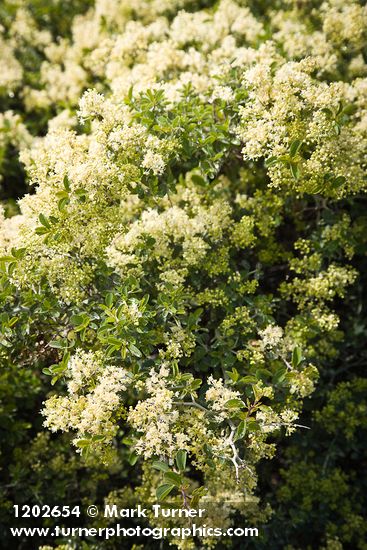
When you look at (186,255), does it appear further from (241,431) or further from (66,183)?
(241,431)

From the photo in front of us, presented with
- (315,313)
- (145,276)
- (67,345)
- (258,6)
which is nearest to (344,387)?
(315,313)

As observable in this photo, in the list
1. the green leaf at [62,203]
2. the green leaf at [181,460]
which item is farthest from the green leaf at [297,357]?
the green leaf at [62,203]

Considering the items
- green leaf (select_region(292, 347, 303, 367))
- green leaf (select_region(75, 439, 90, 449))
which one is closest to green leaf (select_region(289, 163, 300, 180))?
green leaf (select_region(292, 347, 303, 367))

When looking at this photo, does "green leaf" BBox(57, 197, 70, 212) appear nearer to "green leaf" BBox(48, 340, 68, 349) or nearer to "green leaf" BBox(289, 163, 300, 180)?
"green leaf" BBox(48, 340, 68, 349)

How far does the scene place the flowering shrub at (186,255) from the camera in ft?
9.45

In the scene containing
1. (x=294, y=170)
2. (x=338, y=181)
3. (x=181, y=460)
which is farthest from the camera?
(x=338, y=181)

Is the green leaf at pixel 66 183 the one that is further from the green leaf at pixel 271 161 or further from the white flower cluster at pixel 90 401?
the green leaf at pixel 271 161

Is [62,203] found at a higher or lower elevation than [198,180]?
lower

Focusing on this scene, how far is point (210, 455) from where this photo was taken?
2.89 m

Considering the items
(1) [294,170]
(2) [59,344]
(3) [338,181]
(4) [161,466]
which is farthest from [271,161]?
(4) [161,466]

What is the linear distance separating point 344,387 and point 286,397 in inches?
40.1

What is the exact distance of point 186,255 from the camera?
3396 mm

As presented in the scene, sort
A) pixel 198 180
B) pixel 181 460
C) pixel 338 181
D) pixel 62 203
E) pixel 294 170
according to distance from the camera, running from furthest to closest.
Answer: pixel 198 180, pixel 338 181, pixel 294 170, pixel 62 203, pixel 181 460

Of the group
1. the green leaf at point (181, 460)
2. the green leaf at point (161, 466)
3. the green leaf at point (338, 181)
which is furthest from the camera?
the green leaf at point (338, 181)
